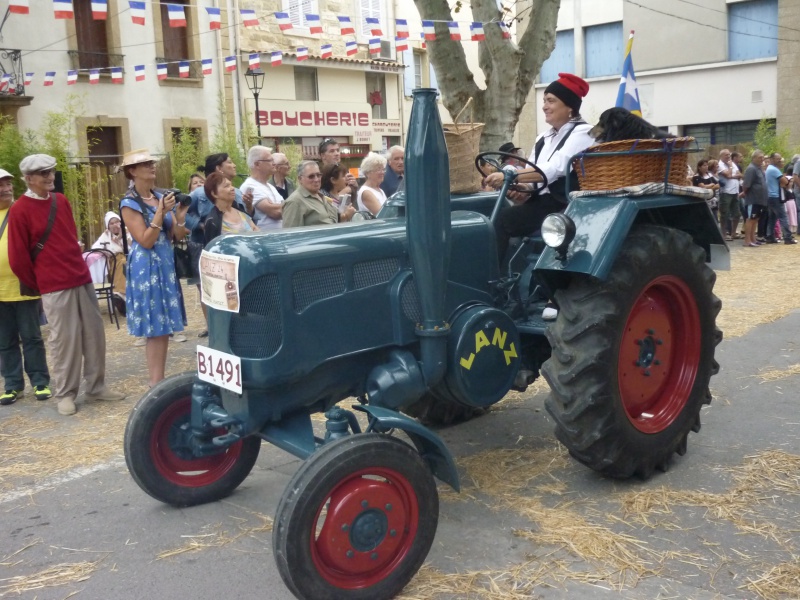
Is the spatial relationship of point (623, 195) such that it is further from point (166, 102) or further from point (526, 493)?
point (166, 102)

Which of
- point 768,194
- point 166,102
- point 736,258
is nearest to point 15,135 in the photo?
point 166,102

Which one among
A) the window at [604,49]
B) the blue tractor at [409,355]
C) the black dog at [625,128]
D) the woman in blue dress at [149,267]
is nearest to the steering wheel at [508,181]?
the blue tractor at [409,355]

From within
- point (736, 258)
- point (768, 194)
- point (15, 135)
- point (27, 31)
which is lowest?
point (736, 258)

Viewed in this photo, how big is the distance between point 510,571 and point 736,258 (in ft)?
36.3

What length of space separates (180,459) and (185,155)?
53.0 feet

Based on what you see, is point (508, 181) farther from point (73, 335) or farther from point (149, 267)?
point (73, 335)

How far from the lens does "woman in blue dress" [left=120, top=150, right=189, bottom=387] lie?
5.57 meters

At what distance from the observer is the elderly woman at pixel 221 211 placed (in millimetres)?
6582

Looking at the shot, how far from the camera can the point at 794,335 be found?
23.7 feet

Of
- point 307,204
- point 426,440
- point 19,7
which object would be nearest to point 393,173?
point 307,204

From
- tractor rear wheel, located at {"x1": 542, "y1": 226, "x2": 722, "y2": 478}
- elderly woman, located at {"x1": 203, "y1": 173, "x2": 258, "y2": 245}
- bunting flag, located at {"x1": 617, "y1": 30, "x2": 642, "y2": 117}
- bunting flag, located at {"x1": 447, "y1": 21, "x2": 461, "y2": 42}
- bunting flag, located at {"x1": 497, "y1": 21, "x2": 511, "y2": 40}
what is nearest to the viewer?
tractor rear wheel, located at {"x1": 542, "y1": 226, "x2": 722, "y2": 478}

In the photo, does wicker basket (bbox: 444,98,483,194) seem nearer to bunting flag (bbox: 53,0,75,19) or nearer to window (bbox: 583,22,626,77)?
bunting flag (bbox: 53,0,75,19)

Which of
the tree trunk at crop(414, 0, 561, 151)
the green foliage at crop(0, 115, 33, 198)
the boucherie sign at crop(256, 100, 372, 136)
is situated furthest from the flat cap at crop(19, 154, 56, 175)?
the boucherie sign at crop(256, 100, 372, 136)

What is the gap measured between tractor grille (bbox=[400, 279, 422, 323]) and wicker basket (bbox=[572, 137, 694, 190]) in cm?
104
